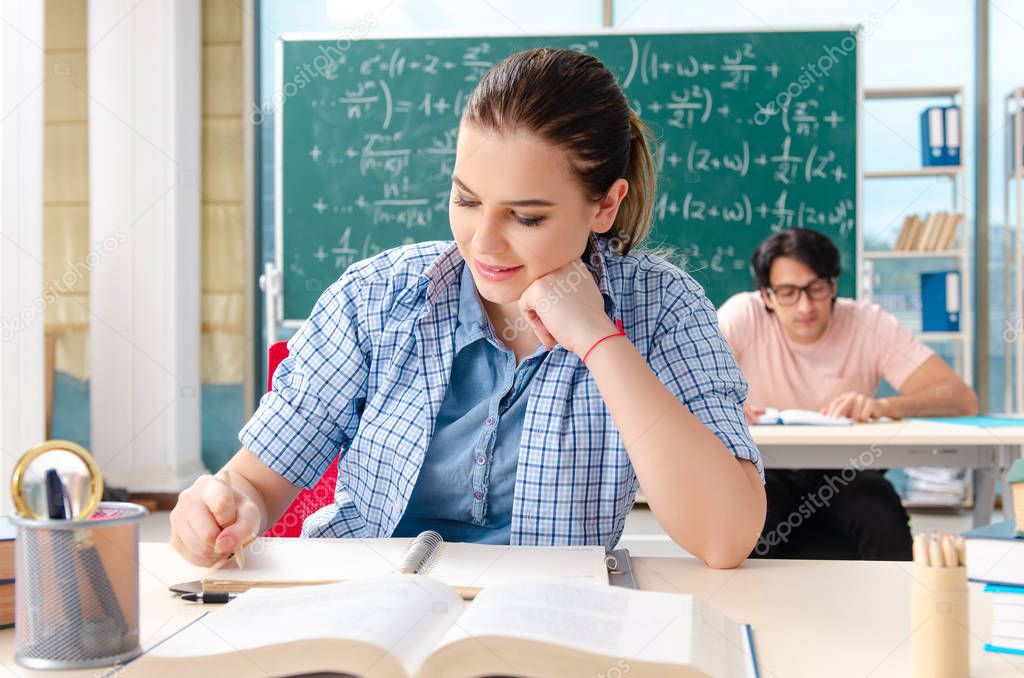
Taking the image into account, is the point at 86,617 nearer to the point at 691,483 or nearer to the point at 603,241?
the point at 691,483

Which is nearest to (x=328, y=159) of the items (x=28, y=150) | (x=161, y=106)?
(x=161, y=106)

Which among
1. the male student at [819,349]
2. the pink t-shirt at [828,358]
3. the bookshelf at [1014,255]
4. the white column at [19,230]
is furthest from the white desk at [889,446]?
the white column at [19,230]

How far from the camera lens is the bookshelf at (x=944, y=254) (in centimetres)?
430

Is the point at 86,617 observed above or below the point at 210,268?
below

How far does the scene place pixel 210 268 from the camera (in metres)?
4.77

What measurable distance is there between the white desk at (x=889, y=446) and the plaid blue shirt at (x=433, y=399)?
120cm

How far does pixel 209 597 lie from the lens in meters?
0.88

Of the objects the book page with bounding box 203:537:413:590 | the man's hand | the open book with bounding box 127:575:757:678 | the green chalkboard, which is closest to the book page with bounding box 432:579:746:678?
the open book with bounding box 127:575:757:678

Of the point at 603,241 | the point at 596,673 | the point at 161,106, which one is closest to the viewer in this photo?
the point at 596,673

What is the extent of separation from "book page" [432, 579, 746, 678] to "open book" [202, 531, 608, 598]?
0.12m

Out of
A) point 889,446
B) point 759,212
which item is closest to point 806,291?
point 889,446

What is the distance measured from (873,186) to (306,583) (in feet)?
13.9

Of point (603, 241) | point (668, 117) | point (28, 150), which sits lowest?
point (603, 241)

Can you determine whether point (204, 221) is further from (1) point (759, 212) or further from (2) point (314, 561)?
(2) point (314, 561)
